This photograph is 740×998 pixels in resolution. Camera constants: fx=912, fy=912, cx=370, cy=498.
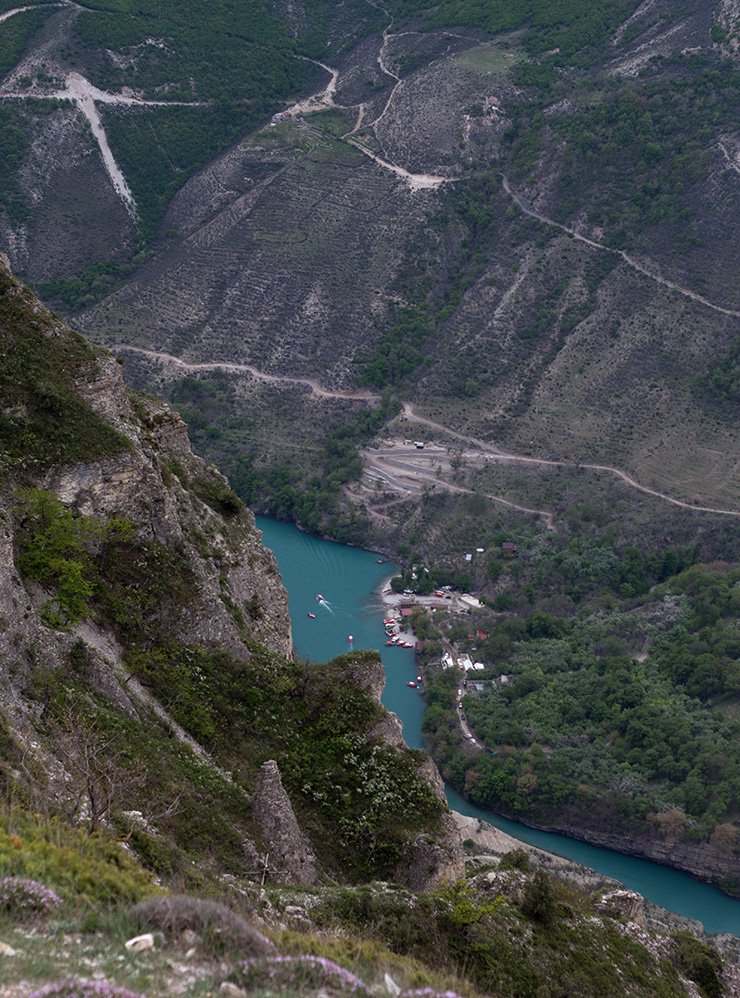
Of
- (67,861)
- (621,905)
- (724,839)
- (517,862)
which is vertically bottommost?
(724,839)

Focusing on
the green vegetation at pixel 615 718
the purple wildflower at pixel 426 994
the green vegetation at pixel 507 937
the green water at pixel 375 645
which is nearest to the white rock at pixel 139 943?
the purple wildflower at pixel 426 994

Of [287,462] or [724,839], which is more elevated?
[287,462]

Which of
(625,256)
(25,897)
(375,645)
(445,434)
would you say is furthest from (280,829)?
(625,256)

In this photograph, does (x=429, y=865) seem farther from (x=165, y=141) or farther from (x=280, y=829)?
(x=165, y=141)

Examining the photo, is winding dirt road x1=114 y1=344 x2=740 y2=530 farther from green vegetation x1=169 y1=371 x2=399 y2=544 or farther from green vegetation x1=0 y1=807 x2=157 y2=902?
green vegetation x1=0 y1=807 x2=157 y2=902

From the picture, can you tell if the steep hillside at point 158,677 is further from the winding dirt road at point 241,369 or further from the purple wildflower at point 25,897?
the winding dirt road at point 241,369

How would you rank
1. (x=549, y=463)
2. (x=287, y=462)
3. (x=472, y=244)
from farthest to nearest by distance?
1. (x=472, y=244)
2. (x=287, y=462)
3. (x=549, y=463)

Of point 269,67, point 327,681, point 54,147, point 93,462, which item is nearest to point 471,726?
point 327,681

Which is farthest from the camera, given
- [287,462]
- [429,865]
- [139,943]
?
[287,462]

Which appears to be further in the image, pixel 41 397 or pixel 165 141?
pixel 165 141
